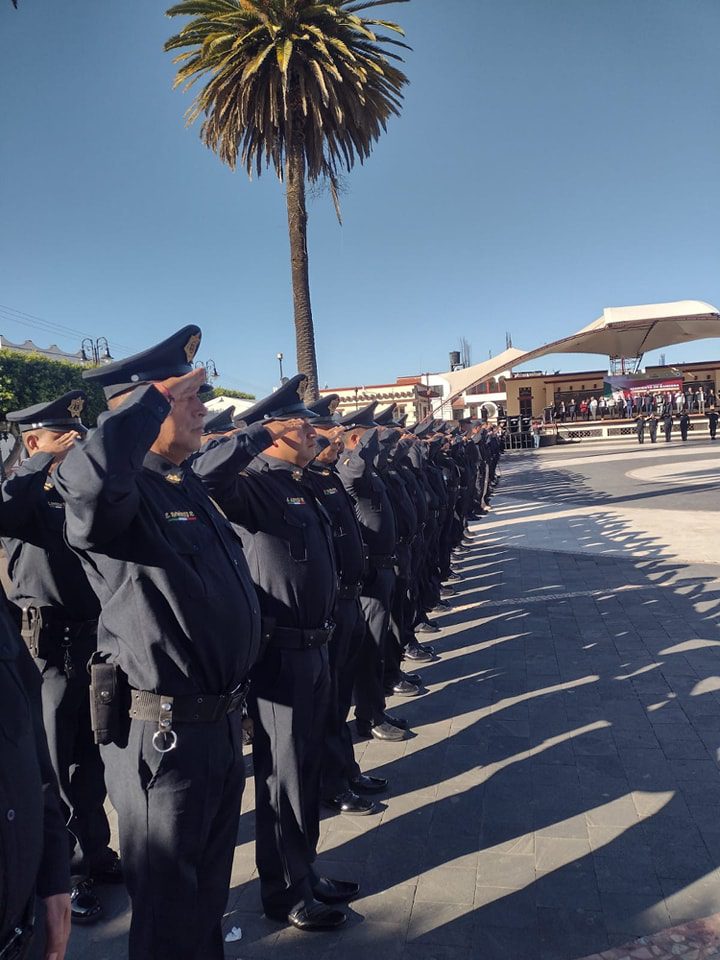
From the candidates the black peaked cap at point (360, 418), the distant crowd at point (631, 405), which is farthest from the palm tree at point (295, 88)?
the distant crowd at point (631, 405)

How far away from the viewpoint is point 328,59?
1202 cm

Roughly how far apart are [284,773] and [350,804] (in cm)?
104

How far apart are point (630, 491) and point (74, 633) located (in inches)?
689

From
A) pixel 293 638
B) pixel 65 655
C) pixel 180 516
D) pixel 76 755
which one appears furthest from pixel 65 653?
pixel 180 516

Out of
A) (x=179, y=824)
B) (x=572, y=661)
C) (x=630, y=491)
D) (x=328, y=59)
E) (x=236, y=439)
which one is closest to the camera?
(x=179, y=824)

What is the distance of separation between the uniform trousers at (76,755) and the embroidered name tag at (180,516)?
1.56 metres

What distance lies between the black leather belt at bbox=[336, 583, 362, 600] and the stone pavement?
1189mm

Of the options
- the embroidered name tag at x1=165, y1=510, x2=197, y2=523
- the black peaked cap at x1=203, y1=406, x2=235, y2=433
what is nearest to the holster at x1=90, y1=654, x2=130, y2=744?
the embroidered name tag at x1=165, y1=510, x2=197, y2=523

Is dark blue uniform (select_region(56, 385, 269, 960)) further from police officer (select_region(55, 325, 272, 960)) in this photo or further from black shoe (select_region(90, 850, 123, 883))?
black shoe (select_region(90, 850, 123, 883))

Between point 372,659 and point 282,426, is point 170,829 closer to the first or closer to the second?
point 282,426

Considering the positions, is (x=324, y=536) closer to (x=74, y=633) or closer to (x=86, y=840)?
(x=74, y=633)

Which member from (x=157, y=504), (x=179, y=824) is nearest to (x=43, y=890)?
(x=179, y=824)

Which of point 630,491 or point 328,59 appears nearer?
point 328,59

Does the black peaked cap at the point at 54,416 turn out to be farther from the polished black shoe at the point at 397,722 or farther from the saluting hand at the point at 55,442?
the polished black shoe at the point at 397,722
